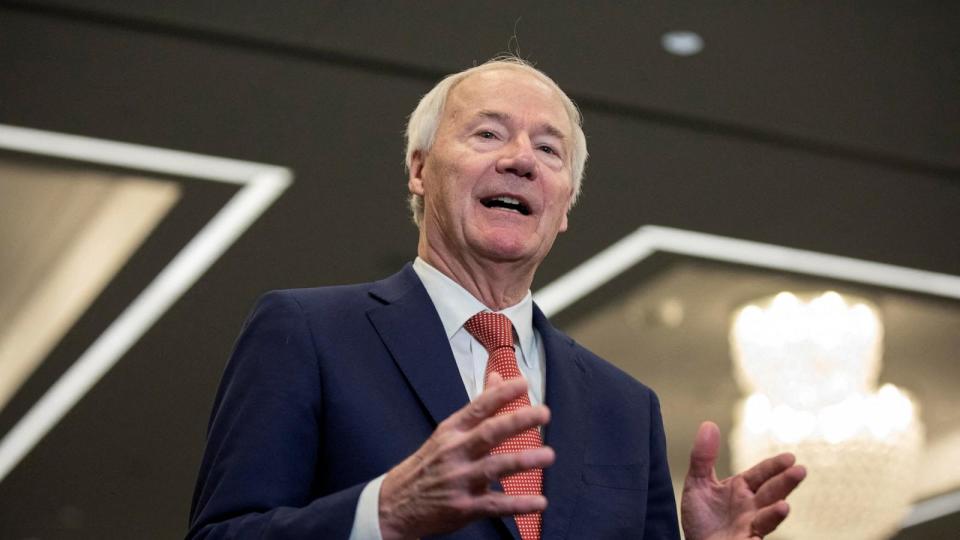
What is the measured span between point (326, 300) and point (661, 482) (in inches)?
21.5

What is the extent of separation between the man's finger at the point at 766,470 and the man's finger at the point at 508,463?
0.58m

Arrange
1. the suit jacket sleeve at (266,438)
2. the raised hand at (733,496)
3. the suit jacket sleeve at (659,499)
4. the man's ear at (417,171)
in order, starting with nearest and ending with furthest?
the suit jacket sleeve at (266,438)
the raised hand at (733,496)
the suit jacket sleeve at (659,499)
the man's ear at (417,171)

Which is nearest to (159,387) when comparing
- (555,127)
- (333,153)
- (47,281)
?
(47,281)

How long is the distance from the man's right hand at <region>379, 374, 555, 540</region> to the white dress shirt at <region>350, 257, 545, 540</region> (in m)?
0.37

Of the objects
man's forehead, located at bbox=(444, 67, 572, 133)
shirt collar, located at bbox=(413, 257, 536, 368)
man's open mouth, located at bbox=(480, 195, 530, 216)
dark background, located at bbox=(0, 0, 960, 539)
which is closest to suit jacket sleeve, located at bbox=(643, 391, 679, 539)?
shirt collar, located at bbox=(413, 257, 536, 368)

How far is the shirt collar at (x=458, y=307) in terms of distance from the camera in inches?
68.6

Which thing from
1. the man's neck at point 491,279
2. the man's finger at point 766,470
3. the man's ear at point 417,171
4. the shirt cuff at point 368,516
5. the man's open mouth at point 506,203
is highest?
the man's ear at point 417,171

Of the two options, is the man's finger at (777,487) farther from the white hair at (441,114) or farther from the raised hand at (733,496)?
the white hair at (441,114)

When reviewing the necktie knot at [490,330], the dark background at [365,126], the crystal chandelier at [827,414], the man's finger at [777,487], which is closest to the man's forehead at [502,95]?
the necktie knot at [490,330]

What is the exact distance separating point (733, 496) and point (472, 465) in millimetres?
621

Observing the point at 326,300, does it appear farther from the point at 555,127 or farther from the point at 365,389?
the point at 555,127

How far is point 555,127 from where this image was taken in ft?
6.24

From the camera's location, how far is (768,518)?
5.41 feet

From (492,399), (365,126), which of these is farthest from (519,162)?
(365,126)
